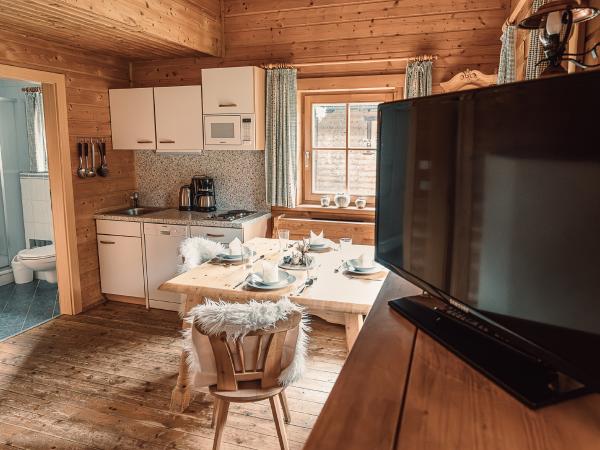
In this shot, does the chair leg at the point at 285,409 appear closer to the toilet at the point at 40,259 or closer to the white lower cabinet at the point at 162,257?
the white lower cabinet at the point at 162,257

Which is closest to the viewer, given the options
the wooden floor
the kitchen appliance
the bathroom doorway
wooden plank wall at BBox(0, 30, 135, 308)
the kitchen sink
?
the wooden floor

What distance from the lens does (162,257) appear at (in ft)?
14.1

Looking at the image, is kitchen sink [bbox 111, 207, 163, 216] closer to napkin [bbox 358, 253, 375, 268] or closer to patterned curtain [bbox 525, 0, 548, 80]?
napkin [bbox 358, 253, 375, 268]

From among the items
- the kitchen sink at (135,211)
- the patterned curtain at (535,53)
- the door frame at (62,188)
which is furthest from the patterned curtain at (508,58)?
the door frame at (62,188)

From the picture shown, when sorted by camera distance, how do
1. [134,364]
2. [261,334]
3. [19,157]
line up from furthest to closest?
[19,157] → [134,364] → [261,334]

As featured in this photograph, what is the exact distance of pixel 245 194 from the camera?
4637 mm

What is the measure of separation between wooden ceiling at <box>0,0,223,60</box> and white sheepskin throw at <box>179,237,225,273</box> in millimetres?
1620

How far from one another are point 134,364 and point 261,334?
5.96 ft

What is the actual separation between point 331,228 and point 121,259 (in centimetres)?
199

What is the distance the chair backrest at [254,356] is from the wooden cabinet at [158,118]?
2690mm

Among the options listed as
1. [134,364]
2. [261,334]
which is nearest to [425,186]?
[261,334]

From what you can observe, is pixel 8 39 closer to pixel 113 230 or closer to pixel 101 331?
pixel 113 230

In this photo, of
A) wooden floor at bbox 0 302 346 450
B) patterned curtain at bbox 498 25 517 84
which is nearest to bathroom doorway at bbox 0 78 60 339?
wooden floor at bbox 0 302 346 450

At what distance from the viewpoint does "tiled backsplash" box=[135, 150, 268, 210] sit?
181 inches
